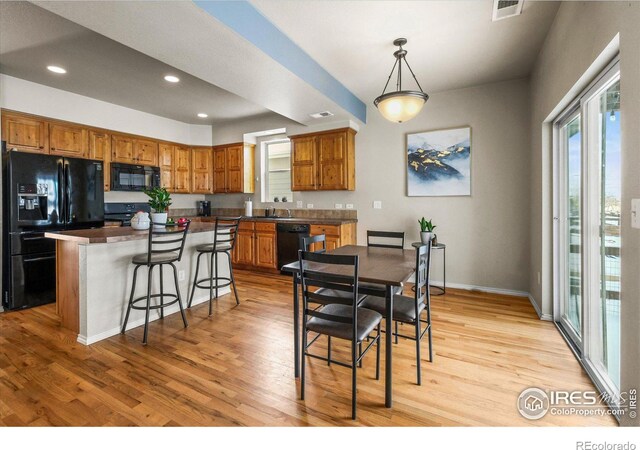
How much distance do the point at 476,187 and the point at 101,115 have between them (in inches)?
216

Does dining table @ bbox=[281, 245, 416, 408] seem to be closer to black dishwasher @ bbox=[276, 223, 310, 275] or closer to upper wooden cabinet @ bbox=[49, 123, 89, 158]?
black dishwasher @ bbox=[276, 223, 310, 275]

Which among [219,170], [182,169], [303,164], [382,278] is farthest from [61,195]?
[382,278]

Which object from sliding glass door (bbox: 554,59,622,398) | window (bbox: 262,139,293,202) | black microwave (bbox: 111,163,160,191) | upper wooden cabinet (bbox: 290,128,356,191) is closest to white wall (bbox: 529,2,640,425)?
sliding glass door (bbox: 554,59,622,398)

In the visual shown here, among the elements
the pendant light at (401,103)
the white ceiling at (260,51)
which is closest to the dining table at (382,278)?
the pendant light at (401,103)

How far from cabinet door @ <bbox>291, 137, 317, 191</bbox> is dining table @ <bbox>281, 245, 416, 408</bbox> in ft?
7.92

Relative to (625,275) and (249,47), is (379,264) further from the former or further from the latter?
(249,47)

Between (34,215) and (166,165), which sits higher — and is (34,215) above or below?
below

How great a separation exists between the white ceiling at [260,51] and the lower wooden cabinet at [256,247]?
1.91 metres

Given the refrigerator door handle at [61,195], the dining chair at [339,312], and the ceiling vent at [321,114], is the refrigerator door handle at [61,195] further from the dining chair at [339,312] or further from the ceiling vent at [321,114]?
the dining chair at [339,312]

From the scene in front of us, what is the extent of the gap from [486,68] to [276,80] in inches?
93.6

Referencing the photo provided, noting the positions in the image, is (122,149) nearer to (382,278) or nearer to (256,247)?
(256,247)

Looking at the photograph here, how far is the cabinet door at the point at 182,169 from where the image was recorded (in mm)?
5770

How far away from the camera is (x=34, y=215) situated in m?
3.53

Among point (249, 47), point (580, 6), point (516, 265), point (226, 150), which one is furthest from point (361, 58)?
point (226, 150)
